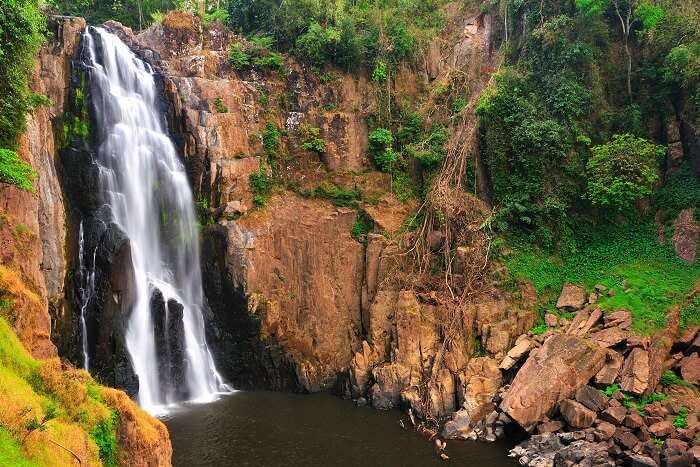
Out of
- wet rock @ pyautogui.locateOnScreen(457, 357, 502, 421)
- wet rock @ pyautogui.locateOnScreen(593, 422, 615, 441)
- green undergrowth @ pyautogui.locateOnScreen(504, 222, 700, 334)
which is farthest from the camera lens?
green undergrowth @ pyautogui.locateOnScreen(504, 222, 700, 334)

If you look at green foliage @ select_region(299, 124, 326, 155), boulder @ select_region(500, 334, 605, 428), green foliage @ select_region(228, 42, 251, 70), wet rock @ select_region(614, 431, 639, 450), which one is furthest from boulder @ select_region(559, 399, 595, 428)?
green foliage @ select_region(228, 42, 251, 70)

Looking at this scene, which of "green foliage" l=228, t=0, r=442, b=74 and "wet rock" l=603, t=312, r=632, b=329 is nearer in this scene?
"wet rock" l=603, t=312, r=632, b=329

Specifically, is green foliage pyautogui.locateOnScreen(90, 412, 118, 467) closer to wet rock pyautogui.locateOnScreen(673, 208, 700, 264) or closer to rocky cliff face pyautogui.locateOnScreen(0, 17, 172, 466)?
rocky cliff face pyautogui.locateOnScreen(0, 17, 172, 466)

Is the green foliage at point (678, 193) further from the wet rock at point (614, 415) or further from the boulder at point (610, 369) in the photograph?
the wet rock at point (614, 415)

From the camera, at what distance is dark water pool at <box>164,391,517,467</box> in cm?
1734

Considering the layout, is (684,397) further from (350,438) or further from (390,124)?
(390,124)

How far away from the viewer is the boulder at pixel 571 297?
22938 millimetres

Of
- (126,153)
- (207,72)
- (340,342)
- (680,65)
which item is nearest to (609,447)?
(340,342)

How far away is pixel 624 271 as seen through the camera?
76.5 feet

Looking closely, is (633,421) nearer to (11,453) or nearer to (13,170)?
(11,453)

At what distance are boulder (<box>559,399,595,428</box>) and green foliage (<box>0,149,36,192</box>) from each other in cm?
1850

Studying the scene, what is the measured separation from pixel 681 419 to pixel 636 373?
1950 mm

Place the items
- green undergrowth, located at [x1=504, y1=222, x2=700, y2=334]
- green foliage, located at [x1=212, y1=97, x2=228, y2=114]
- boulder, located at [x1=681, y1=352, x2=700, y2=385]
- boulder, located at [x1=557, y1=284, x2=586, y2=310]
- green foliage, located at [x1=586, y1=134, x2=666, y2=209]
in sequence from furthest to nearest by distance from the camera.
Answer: green foliage, located at [x1=212, y1=97, x2=228, y2=114], green foliage, located at [x1=586, y1=134, x2=666, y2=209], boulder, located at [x1=557, y1=284, x2=586, y2=310], green undergrowth, located at [x1=504, y1=222, x2=700, y2=334], boulder, located at [x1=681, y1=352, x2=700, y2=385]

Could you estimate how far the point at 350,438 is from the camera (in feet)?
63.0
